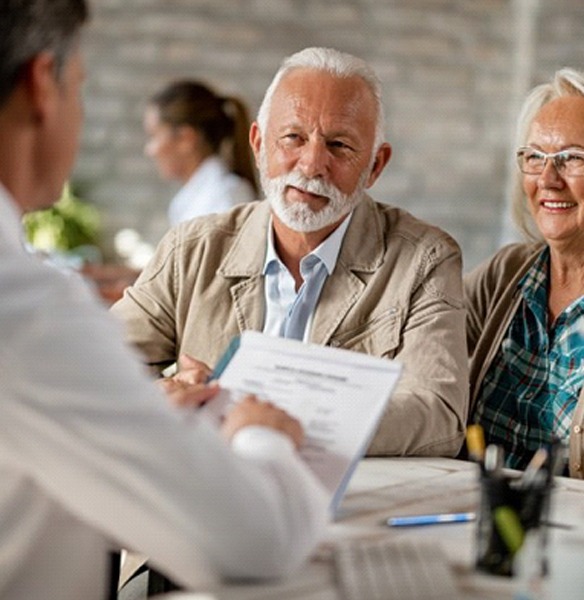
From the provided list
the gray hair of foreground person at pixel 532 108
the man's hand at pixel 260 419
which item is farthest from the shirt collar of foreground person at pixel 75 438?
the gray hair of foreground person at pixel 532 108

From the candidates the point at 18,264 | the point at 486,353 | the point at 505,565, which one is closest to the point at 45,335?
the point at 18,264

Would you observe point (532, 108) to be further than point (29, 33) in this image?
Yes

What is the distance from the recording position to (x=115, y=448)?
1.09m

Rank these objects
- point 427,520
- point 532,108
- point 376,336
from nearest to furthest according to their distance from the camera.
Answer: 1. point 427,520
2. point 376,336
3. point 532,108

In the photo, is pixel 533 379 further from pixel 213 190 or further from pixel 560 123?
pixel 213 190

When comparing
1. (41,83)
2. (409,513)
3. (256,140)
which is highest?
(41,83)

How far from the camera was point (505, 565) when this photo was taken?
130cm

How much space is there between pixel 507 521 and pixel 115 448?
457mm

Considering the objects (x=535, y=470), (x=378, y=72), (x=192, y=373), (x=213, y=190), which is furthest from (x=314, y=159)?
(x=378, y=72)

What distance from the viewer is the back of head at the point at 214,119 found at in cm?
493

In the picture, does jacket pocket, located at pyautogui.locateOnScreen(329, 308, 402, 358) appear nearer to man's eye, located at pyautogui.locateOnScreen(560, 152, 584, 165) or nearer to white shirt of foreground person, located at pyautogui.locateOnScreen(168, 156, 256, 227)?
man's eye, located at pyautogui.locateOnScreen(560, 152, 584, 165)

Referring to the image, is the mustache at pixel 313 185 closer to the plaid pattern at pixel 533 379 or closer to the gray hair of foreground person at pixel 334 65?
the gray hair of foreground person at pixel 334 65

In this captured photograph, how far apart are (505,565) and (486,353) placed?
47.2 inches

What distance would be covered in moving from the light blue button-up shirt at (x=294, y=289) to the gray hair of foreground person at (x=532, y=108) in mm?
530
